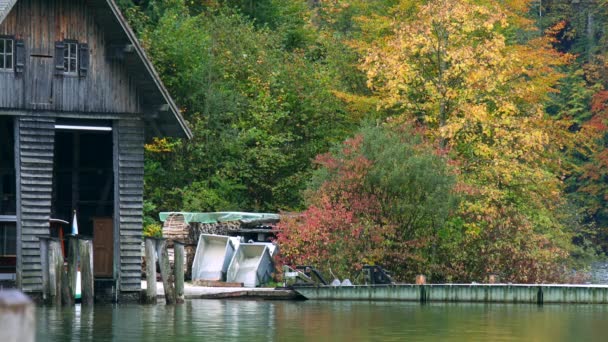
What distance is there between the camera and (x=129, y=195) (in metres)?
33.3

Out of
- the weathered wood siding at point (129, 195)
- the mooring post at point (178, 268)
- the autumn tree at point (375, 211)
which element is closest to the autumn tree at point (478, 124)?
the autumn tree at point (375, 211)

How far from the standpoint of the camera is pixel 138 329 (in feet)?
83.6

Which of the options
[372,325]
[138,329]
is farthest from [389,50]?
[138,329]

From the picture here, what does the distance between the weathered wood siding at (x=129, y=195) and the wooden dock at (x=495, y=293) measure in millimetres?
6313

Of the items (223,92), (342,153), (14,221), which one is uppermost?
(223,92)

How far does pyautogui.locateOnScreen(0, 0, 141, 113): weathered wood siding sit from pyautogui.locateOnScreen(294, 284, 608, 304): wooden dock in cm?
934

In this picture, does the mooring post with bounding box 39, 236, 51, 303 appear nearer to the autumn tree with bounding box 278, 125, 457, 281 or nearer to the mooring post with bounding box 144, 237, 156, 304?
the mooring post with bounding box 144, 237, 156, 304

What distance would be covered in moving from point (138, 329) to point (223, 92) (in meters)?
25.2

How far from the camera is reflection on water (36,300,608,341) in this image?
79.7 ft

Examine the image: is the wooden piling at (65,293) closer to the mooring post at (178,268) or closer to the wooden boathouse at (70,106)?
the wooden boathouse at (70,106)

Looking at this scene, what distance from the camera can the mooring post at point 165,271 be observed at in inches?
1318

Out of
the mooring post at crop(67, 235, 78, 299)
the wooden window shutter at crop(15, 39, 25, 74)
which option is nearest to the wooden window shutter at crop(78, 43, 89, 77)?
the wooden window shutter at crop(15, 39, 25, 74)

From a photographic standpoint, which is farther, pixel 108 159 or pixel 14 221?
pixel 108 159

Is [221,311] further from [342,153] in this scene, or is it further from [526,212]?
[526,212]
